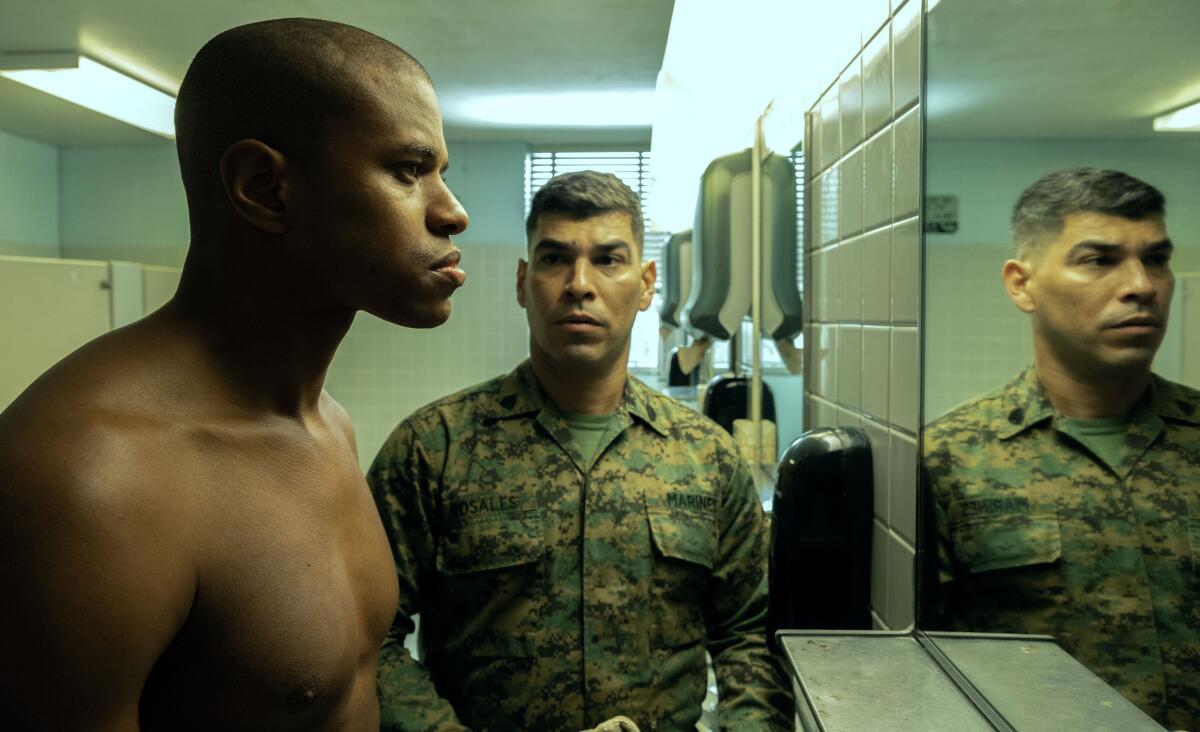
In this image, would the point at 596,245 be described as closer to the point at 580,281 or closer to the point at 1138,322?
the point at 580,281

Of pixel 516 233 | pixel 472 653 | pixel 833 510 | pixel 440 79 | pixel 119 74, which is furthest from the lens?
pixel 516 233

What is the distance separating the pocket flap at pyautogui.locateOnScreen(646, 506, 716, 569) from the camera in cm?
139

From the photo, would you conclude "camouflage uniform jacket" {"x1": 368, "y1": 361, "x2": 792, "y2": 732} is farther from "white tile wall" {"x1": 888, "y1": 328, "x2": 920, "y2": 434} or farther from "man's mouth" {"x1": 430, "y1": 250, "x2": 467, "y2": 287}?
"man's mouth" {"x1": 430, "y1": 250, "x2": 467, "y2": 287}

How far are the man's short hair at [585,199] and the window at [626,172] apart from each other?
151 inches

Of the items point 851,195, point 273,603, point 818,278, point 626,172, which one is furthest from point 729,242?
point 626,172

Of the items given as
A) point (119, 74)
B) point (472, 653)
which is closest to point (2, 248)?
point (119, 74)

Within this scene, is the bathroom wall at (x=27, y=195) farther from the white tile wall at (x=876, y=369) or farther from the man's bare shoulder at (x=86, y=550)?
the man's bare shoulder at (x=86, y=550)

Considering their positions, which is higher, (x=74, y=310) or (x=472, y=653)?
(x=74, y=310)

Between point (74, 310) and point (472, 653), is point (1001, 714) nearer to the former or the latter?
point (472, 653)

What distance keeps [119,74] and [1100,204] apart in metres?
3.83

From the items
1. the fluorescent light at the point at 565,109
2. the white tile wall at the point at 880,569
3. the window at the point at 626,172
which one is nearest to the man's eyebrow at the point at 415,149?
the white tile wall at the point at 880,569

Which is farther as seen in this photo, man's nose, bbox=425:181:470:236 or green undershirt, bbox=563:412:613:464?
green undershirt, bbox=563:412:613:464

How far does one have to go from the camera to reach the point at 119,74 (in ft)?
11.8

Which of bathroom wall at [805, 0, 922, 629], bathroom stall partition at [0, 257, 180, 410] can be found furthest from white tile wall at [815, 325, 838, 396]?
bathroom stall partition at [0, 257, 180, 410]
